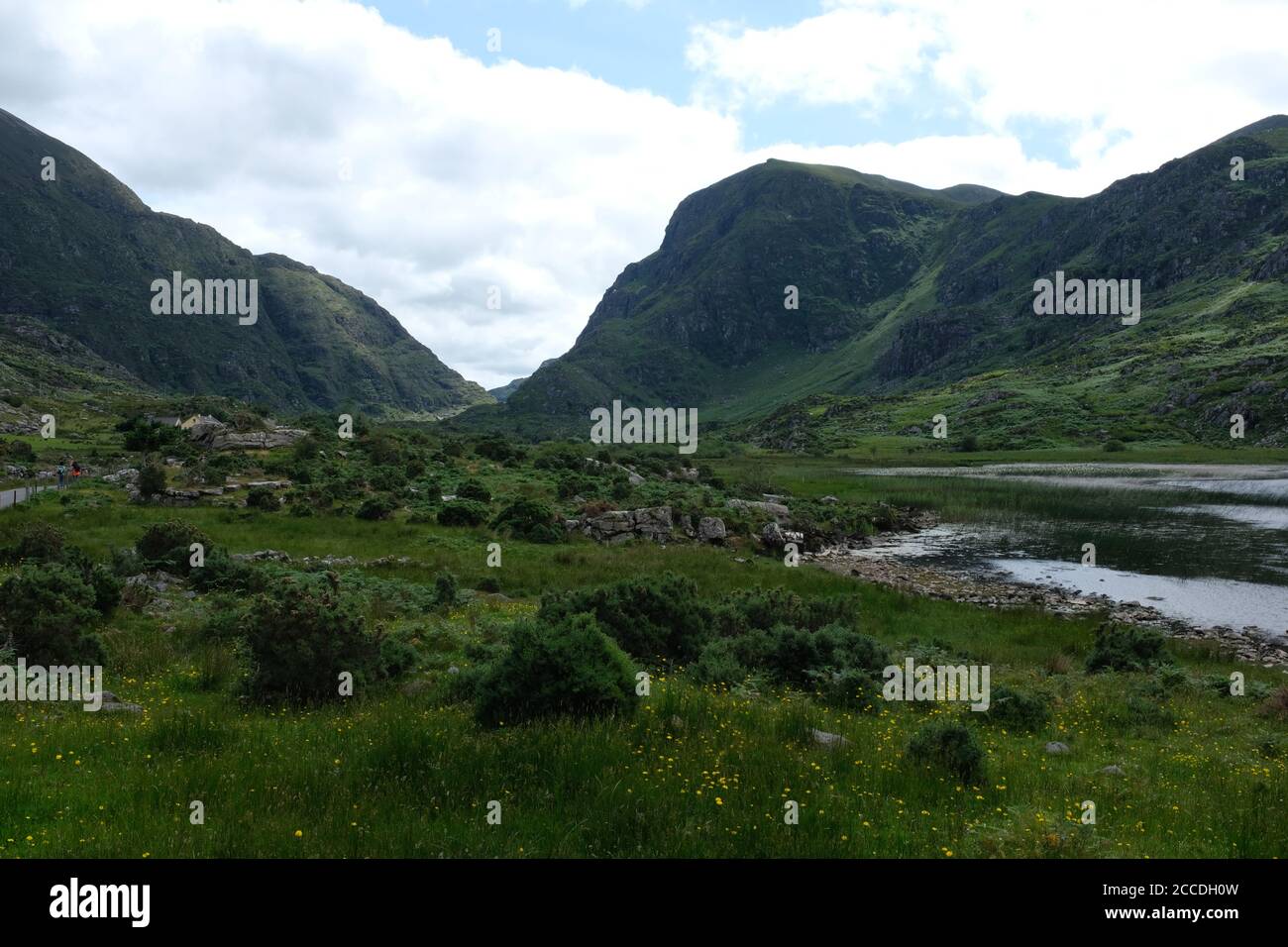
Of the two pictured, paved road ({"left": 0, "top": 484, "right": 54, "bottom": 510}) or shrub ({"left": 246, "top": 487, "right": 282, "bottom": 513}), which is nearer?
paved road ({"left": 0, "top": 484, "right": 54, "bottom": 510})

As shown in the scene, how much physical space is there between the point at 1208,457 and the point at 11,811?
135 m

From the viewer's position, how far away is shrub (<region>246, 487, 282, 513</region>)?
1442 inches

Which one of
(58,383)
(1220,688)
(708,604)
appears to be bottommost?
(1220,688)

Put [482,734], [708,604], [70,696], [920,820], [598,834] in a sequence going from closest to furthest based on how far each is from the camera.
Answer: [598,834] → [920,820] → [482,734] → [70,696] → [708,604]

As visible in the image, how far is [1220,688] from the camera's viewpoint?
56.1ft

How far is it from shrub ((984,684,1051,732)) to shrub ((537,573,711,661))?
648 cm

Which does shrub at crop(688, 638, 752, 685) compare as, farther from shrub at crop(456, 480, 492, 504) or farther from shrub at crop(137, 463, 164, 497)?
shrub at crop(137, 463, 164, 497)

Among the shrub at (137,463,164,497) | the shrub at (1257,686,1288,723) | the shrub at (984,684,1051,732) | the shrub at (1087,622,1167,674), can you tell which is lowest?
the shrub at (1087,622,1167,674)

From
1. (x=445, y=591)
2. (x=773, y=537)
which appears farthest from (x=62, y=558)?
(x=773, y=537)

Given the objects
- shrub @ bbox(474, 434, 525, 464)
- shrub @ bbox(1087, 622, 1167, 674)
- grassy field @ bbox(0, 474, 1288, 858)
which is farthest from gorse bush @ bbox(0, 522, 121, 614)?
shrub @ bbox(474, 434, 525, 464)

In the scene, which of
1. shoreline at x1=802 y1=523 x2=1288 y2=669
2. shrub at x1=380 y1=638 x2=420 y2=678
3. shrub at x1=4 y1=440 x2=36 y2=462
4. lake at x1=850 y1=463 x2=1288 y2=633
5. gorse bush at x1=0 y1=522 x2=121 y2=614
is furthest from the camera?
shrub at x1=4 y1=440 x2=36 y2=462
